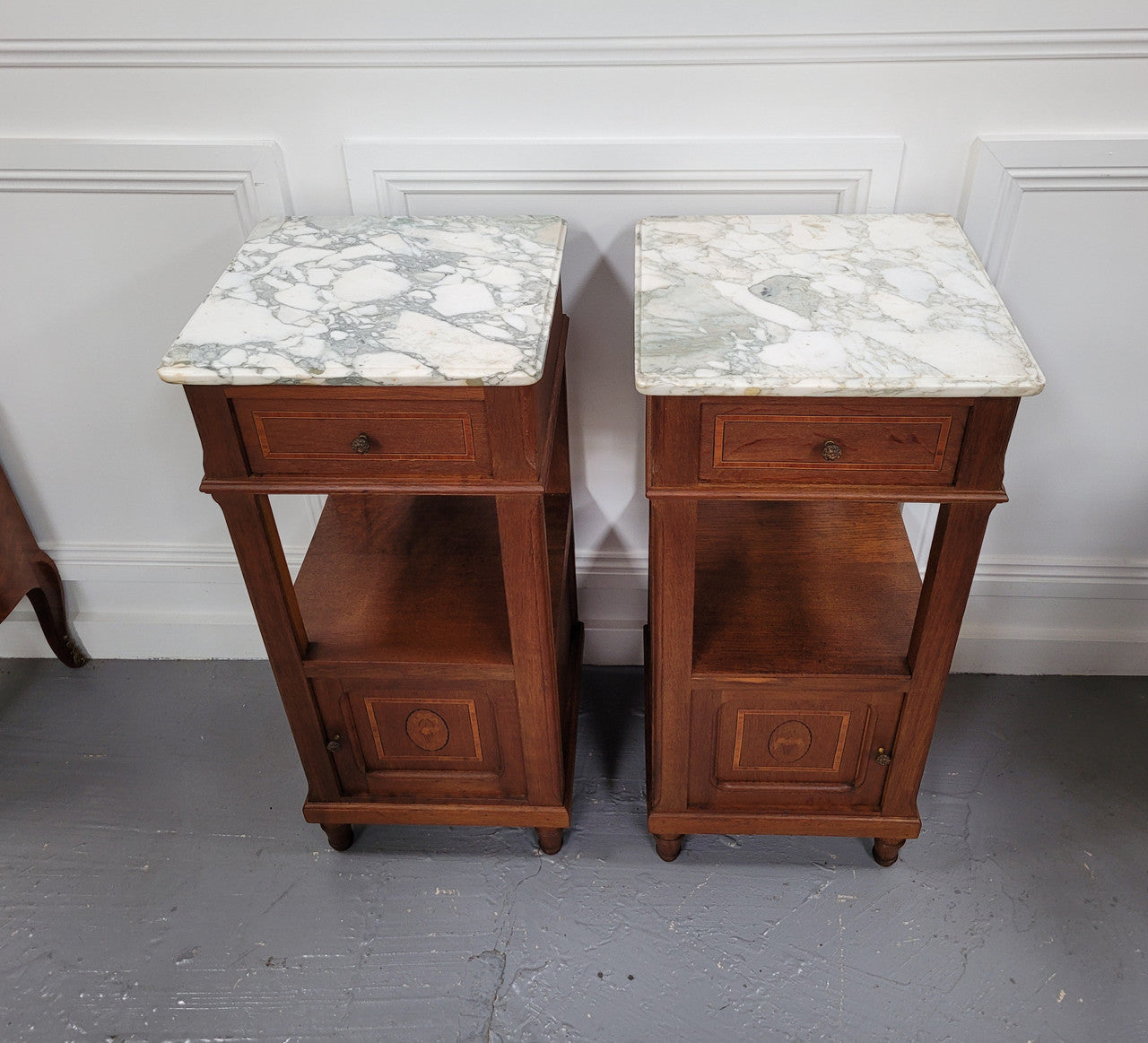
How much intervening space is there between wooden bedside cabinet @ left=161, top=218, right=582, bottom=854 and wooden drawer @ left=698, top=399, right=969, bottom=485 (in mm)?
265

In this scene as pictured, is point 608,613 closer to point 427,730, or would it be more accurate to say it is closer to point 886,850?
point 427,730

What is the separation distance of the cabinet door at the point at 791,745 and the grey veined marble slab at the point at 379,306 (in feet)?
2.32

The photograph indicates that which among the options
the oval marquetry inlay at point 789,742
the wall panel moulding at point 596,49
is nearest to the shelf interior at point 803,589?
the oval marquetry inlay at point 789,742

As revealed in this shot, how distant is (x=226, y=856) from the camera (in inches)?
78.5

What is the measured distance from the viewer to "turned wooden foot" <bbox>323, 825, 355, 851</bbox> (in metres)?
1.96

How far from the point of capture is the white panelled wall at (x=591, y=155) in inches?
63.7

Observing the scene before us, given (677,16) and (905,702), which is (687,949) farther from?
(677,16)

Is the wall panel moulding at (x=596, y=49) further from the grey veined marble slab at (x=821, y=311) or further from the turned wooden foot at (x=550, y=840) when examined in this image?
the turned wooden foot at (x=550, y=840)

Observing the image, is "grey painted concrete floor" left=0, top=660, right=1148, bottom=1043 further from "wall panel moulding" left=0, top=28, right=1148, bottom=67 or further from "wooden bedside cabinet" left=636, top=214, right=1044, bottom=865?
"wall panel moulding" left=0, top=28, right=1148, bottom=67

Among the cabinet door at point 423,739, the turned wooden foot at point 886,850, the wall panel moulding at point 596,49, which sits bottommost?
the turned wooden foot at point 886,850

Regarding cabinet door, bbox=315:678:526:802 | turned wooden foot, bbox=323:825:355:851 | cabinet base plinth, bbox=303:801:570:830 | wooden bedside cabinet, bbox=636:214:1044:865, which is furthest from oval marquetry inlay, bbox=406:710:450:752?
wooden bedside cabinet, bbox=636:214:1044:865

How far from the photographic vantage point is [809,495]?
1.43m

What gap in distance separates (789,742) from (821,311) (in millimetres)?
770

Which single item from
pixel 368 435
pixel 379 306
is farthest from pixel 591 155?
pixel 368 435
